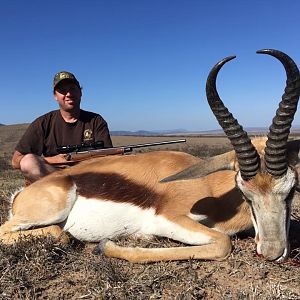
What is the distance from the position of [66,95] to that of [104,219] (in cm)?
281

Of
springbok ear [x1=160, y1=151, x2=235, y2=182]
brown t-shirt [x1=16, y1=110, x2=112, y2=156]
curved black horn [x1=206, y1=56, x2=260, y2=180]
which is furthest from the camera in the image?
brown t-shirt [x1=16, y1=110, x2=112, y2=156]

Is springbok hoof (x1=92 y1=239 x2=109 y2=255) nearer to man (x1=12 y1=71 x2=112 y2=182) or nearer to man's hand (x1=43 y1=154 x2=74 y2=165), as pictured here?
man's hand (x1=43 y1=154 x2=74 y2=165)

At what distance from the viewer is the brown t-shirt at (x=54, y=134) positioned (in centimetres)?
656

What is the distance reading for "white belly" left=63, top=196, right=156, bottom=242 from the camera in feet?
15.1

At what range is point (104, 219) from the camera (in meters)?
4.64

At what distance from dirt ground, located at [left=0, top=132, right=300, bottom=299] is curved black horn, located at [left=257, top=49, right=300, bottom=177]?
879 millimetres

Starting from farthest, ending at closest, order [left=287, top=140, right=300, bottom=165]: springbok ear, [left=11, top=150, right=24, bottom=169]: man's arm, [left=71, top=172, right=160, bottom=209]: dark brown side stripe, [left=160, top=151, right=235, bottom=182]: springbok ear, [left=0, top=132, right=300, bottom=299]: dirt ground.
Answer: [left=11, top=150, right=24, bottom=169]: man's arm, [left=71, top=172, right=160, bottom=209]: dark brown side stripe, [left=160, top=151, right=235, bottom=182]: springbok ear, [left=287, top=140, right=300, bottom=165]: springbok ear, [left=0, top=132, right=300, bottom=299]: dirt ground

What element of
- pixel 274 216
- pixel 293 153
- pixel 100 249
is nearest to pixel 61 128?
pixel 100 249

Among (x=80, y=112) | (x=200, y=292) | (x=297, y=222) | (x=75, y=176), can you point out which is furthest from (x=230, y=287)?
(x=80, y=112)

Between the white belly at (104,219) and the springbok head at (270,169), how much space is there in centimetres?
127

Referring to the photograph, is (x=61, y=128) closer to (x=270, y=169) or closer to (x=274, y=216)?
(x=270, y=169)

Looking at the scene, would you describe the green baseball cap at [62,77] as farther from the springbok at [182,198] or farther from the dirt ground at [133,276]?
the dirt ground at [133,276]

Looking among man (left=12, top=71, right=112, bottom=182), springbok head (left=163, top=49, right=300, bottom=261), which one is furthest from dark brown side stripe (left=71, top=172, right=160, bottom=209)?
man (left=12, top=71, right=112, bottom=182)

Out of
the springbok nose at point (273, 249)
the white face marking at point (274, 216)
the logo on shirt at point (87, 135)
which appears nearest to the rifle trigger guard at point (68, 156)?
the logo on shirt at point (87, 135)
